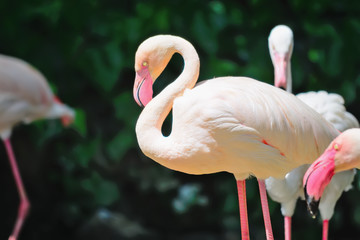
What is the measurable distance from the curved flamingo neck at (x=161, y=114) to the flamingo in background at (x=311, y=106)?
664 mm

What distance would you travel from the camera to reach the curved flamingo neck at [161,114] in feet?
7.82

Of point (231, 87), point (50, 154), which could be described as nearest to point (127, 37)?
point (50, 154)

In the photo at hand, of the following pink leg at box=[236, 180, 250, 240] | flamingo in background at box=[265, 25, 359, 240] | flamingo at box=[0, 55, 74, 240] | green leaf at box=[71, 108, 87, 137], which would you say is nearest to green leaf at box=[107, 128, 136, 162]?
green leaf at box=[71, 108, 87, 137]

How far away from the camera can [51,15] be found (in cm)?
455

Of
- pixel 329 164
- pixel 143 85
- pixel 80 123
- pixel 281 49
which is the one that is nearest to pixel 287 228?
pixel 281 49

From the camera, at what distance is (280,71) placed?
3094mm

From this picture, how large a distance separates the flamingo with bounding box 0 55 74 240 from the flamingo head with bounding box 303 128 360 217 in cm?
251

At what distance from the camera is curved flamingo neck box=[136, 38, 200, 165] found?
238 cm

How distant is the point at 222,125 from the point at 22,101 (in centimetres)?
238

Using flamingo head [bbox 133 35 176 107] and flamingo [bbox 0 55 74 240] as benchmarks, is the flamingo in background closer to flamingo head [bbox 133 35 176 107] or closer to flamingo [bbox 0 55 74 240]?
flamingo head [bbox 133 35 176 107]

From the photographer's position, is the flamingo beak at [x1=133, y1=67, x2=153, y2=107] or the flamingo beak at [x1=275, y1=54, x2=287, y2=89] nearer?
the flamingo beak at [x1=133, y1=67, x2=153, y2=107]

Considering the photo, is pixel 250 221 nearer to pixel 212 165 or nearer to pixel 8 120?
pixel 8 120

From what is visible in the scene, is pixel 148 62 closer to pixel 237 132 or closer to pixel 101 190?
pixel 237 132

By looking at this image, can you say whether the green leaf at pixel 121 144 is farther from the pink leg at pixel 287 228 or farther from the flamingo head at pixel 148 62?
the flamingo head at pixel 148 62
